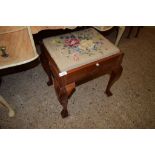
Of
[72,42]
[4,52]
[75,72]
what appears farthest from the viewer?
[72,42]

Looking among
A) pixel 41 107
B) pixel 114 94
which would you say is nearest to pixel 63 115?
pixel 41 107

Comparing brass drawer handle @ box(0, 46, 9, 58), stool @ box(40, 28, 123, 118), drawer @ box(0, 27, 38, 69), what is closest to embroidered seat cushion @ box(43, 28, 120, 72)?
stool @ box(40, 28, 123, 118)

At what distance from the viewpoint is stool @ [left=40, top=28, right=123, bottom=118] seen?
0.90m

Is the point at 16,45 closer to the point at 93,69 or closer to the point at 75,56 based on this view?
the point at 75,56

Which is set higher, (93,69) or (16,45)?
(16,45)

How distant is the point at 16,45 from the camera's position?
0.83 metres

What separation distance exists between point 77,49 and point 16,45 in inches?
15.0

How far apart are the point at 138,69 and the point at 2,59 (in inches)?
55.8

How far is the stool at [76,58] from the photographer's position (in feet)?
2.94

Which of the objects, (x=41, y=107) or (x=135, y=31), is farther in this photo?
(x=135, y=31)

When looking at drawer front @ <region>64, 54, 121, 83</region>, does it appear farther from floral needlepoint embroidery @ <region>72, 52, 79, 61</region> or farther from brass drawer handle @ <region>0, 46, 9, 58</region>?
brass drawer handle @ <region>0, 46, 9, 58</region>

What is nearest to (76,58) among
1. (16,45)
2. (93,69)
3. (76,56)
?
(76,56)
